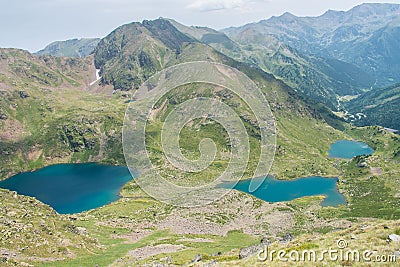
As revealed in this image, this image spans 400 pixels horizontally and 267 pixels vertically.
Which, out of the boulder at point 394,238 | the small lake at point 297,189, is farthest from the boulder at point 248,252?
the small lake at point 297,189

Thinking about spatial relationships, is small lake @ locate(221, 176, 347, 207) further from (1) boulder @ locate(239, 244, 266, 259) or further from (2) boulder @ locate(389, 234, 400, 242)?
(2) boulder @ locate(389, 234, 400, 242)

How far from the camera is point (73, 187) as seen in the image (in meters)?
168

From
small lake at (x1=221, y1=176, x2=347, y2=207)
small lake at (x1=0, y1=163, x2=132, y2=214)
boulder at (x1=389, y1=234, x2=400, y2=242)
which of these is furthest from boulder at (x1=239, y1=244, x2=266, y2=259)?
small lake at (x1=0, y1=163, x2=132, y2=214)

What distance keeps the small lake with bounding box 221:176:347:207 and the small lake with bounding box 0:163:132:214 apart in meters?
54.7

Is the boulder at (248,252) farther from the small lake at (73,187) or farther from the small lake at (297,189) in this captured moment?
the small lake at (73,187)

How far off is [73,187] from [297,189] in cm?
10565

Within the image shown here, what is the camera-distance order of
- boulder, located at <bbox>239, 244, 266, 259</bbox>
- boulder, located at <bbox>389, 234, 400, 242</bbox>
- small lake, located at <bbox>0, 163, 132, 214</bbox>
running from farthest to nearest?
small lake, located at <bbox>0, 163, 132, 214</bbox> < boulder, located at <bbox>239, 244, 266, 259</bbox> < boulder, located at <bbox>389, 234, 400, 242</bbox>

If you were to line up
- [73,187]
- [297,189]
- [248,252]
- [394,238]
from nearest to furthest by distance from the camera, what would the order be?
[394,238] → [248,252] → [297,189] → [73,187]

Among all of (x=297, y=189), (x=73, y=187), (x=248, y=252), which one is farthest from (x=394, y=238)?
(x=73, y=187)

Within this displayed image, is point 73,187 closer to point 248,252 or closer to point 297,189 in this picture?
point 297,189

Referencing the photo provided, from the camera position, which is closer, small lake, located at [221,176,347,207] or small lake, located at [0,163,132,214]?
small lake, located at [221,176,347,207]

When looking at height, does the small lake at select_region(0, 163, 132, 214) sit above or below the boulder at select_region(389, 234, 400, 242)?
below

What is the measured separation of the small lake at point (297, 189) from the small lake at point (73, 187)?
180 ft

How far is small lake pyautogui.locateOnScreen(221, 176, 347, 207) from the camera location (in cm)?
14100
